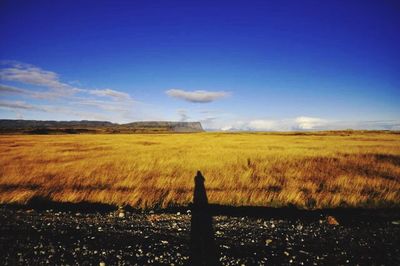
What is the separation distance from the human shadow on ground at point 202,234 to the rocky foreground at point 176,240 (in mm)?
130

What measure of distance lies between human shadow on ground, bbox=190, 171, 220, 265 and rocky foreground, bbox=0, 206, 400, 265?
0.13 meters

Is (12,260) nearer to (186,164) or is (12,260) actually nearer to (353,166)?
(186,164)

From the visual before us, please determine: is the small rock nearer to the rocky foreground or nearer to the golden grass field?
the rocky foreground

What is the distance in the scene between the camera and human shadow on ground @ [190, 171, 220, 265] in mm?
5602

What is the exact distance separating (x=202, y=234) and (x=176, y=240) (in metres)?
0.78

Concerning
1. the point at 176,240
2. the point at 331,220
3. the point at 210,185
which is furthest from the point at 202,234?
the point at 210,185

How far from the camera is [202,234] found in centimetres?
685

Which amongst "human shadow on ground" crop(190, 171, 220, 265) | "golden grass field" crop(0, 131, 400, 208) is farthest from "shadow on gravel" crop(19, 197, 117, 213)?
"human shadow on ground" crop(190, 171, 220, 265)

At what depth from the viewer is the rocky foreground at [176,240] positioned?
5562 mm

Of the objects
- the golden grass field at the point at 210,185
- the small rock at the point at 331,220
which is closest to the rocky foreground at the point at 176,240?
the small rock at the point at 331,220

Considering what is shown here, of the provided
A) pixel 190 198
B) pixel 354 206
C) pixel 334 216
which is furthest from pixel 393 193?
pixel 190 198

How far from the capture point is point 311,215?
28.1 feet

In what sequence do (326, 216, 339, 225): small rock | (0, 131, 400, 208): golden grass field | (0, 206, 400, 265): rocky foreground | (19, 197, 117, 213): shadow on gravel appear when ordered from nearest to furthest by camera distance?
(0, 206, 400, 265): rocky foreground → (326, 216, 339, 225): small rock → (19, 197, 117, 213): shadow on gravel → (0, 131, 400, 208): golden grass field

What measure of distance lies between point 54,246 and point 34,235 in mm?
956
